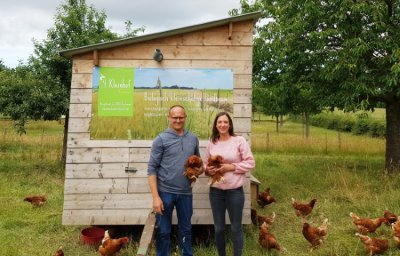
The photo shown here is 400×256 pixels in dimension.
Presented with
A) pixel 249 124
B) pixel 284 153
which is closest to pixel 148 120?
pixel 249 124

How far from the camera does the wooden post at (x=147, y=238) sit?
3664 millimetres

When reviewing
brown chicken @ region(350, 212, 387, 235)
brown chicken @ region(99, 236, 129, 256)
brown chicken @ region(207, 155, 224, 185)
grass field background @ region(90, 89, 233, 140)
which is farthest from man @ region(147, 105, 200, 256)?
brown chicken @ region(350, 212, 387, 235)

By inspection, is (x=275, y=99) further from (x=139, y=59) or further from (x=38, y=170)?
(x=38, y=170)

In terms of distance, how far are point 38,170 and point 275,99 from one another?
24.0ft

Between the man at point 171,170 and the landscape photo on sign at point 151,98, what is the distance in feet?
4.25

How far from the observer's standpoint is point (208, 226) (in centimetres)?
598

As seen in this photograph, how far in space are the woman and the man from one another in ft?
0.95

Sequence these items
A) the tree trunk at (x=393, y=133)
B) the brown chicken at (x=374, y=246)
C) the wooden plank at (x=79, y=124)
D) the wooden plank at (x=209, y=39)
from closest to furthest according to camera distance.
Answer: the brown chicken at (x=374, y=246) < the wooden plank at (x=79, y=124) < the wooden plank at (x=209, y=39) < the tree trunk at (x=393, y=133)

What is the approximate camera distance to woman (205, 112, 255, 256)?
420 centimetres

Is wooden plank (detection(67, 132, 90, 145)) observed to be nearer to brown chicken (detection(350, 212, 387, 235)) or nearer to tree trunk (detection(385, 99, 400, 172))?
brown chicken (detection(350, 212, 387, 235))

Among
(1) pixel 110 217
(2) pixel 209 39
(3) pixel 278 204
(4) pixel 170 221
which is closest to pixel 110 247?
(1) pixel 110 217

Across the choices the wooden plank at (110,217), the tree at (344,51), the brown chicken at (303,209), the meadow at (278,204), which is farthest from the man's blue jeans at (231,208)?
the tree at (344,51)

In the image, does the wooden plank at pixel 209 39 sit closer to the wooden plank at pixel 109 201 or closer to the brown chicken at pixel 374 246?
the wooden plank at pixel 109 201

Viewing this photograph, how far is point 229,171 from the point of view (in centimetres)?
417
